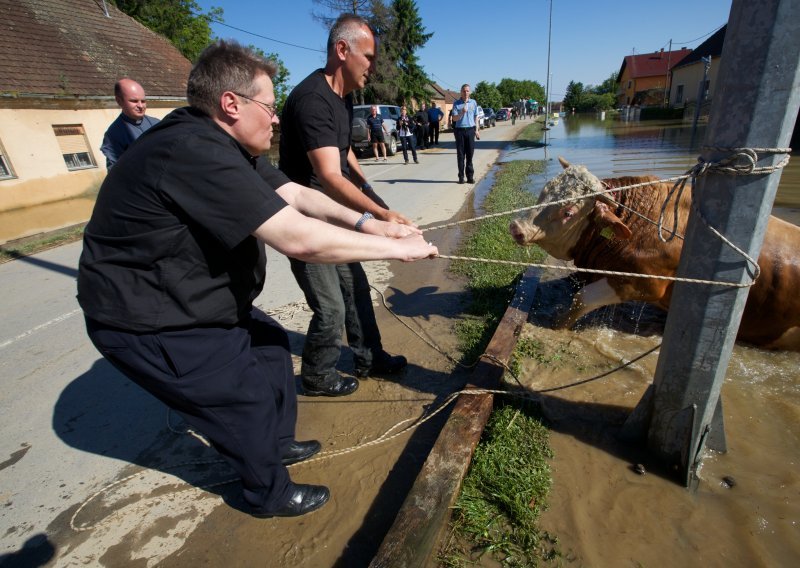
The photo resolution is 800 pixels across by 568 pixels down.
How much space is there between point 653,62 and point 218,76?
82.7 m

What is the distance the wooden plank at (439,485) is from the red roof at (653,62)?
257ft

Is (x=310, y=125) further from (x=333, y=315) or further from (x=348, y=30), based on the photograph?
(x=333, y=315)

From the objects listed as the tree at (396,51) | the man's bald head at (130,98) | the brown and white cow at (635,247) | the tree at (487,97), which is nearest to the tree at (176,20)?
the tree at (396,51)

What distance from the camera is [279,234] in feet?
5.49

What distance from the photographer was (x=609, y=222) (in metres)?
3.18

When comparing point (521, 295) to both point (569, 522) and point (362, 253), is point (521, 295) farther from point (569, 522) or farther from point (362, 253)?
point (362, 253)

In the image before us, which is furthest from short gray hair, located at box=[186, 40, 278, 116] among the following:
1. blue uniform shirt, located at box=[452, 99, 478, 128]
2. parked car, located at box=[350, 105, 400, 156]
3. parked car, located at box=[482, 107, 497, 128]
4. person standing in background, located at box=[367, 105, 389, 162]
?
parked car, located at box=[482, 107, 497, 128]

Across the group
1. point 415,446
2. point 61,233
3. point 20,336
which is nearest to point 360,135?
point 61,233

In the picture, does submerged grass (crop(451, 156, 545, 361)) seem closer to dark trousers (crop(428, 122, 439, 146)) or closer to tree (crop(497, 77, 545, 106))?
dark trousers (crop(428, 122, 439, 146))

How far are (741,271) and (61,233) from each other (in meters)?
11.0

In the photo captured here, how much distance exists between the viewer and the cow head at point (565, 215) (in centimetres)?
342

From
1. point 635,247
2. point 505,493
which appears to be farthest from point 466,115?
point 505,493

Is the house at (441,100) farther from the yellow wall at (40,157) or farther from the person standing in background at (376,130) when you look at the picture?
the yellow wall at (40,157)

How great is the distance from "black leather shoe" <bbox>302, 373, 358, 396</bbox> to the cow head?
1.88 m
